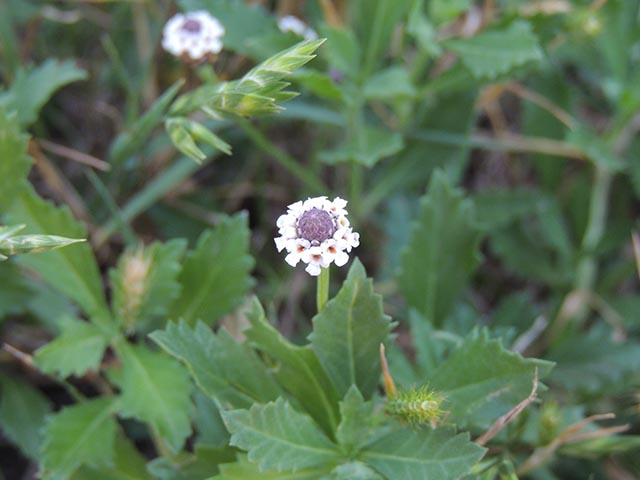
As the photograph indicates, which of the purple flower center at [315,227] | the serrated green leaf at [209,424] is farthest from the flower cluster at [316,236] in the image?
the serrated green leaf at [209,424]

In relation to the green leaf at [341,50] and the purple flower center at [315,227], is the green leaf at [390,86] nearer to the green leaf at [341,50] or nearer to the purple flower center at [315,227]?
the green leaf at [341,50]

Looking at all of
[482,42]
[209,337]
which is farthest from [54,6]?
[209,337]

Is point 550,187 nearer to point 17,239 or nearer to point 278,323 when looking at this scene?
point 278,323

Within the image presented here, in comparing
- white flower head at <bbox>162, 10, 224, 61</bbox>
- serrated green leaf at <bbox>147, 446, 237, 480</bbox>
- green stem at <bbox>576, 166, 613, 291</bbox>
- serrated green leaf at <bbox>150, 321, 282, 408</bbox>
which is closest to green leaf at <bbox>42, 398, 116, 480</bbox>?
serrated green leaf at <bbox>147, 446, 237, 480</bbox>

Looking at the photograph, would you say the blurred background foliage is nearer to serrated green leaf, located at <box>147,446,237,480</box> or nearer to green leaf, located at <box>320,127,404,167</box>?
green leaf, located at <box>320,127,404,167</box>

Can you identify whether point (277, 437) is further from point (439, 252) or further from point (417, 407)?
point (439, 252)

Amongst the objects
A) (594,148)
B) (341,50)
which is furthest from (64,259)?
(594,148)

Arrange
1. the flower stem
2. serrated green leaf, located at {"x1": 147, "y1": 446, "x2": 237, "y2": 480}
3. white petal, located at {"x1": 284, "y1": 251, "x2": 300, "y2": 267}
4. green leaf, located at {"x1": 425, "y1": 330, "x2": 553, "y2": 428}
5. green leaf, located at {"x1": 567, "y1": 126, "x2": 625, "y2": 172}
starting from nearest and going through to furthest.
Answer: white petal, located at {"x1": 284, "y1": 251, "x2": 300, "y2": 267} < the flower stem < green leaf, located at {"x1": 425, "y1": 330, "x2": 553, "y2": 428} < serrated green leaf, located at {"x1": 147, "y1": 446, "x2": 237, "y2": 480} < green leaf, located at {"x1": 567, "y1": 126, "x2": 625, "y2": 172}

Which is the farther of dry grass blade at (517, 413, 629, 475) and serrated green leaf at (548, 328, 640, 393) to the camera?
serrated green leaf at (548, 328, 640, 393)
